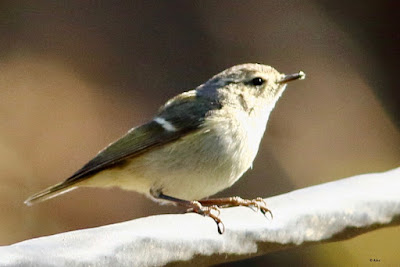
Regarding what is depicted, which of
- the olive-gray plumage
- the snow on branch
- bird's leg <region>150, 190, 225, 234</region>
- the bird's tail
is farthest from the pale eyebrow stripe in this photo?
the snow on branch

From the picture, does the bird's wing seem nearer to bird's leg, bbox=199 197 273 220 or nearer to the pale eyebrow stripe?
the pale eyebrow stripe

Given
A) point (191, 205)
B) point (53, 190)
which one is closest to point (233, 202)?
point (191, 205)

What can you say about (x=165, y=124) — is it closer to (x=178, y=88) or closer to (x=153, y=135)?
(x=153, y=135)

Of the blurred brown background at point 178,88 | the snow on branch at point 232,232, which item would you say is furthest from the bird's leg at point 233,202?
the blurred brown background at point 178,88

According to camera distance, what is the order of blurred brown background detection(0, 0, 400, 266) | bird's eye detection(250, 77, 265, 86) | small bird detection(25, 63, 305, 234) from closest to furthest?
small bird detection(25, 63, 305, 234), bird's eye detection(250, 77, 265, 86), blurred brown background detection(0, 0, 400, 266)

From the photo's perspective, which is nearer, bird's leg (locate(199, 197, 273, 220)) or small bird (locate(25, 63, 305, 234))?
bird's leg (locate(199, 197, 273, 220))

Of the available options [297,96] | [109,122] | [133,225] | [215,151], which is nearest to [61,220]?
[109,122]

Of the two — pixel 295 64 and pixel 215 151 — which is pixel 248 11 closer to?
pixel 295 64
